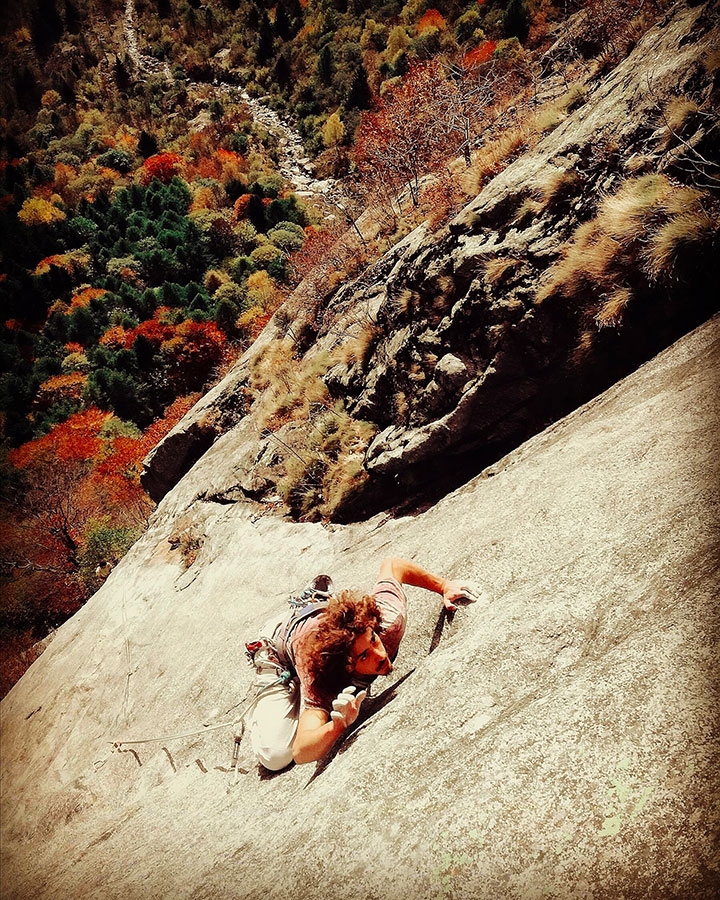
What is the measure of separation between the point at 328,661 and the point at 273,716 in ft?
3.29

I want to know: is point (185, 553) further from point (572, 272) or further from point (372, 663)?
point (572, 272)

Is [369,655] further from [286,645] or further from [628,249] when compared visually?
[628,249]

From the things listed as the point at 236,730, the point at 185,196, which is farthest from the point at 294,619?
the point at 185,196

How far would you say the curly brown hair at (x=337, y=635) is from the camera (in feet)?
8.86

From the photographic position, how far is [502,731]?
1896 mm

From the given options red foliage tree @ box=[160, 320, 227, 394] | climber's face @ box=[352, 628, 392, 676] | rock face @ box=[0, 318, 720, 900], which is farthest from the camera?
red foliage tree @ box=[160, 320, 227, 394]

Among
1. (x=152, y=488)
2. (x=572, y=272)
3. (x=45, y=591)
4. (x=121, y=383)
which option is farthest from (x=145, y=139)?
(x=572, y=272)

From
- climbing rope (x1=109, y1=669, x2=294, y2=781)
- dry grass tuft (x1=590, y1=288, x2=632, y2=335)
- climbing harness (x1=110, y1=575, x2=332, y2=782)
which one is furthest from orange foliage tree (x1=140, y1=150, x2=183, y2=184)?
climbing harness (x1=110, y1=575, x2=332, y2=782)

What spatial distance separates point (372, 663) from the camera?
111 inches

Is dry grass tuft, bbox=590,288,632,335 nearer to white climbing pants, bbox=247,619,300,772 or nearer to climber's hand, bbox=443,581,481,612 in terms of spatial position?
climber's hand, bbox=443,581,481,612

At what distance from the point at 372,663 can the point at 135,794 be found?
3566 mm

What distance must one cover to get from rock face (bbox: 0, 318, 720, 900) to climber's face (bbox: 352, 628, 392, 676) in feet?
0.73

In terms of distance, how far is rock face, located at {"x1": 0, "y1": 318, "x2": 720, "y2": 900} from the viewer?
4.66ft

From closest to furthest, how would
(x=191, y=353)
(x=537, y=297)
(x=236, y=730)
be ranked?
1. (x=236, y=730)
2. (x=537, y=297)
3. (x=191, y=353)
